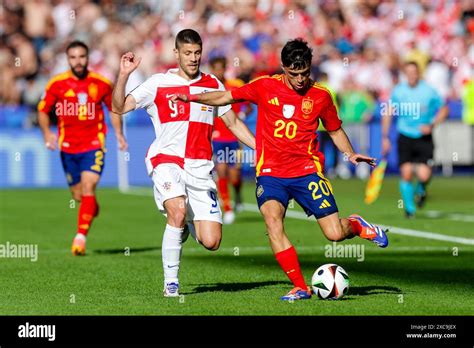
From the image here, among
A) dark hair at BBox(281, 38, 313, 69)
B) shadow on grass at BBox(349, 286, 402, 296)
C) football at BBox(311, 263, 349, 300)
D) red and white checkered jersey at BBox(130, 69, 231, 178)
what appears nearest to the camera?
dark hair at BBox(281, 38, 313, 69)

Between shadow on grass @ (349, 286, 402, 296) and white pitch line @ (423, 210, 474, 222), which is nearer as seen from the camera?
shadow on grass @ (349, 286, 402, 296)

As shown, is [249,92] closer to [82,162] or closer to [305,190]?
[305,190]

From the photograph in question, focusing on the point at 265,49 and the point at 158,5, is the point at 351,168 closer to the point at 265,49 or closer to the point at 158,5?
the point at 265,49

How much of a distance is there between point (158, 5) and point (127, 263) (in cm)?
1900

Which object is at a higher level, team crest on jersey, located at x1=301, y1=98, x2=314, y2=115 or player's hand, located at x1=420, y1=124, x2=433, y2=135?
player's hand, located at x1=420, y1=124, x2=433, y2=135

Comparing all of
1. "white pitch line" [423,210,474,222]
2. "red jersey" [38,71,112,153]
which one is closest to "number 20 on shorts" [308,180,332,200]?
"red jersey" [38,71,112,153]

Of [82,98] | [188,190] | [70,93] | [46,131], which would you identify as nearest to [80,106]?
[82,98]

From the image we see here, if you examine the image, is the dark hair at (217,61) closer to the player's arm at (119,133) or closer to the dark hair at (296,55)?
the player's arm at (119,133)

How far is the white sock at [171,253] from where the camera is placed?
1085 centimetres

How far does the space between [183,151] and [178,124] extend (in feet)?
0.80

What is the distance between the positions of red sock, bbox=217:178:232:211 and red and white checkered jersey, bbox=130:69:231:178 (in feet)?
27.9

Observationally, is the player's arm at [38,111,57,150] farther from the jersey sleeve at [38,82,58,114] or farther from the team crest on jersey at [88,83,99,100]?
the team crest on jersey at [88,83,99,100]

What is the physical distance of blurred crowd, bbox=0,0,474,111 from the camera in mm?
30578

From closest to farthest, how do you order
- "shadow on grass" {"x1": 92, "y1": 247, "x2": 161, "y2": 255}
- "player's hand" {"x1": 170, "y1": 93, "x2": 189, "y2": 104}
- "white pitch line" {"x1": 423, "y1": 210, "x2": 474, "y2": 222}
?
1. "player's hand" {"x1": 170, "y1": 93, "x2": 189, "y2": 104}
2. "shadow on grass" {"x1": 92, "y1": 247, "x2": 161, "y2": 255}
3. "white pitch line" {"x1": 423, "y1": 210, "x2": 474, "y2": 222}
